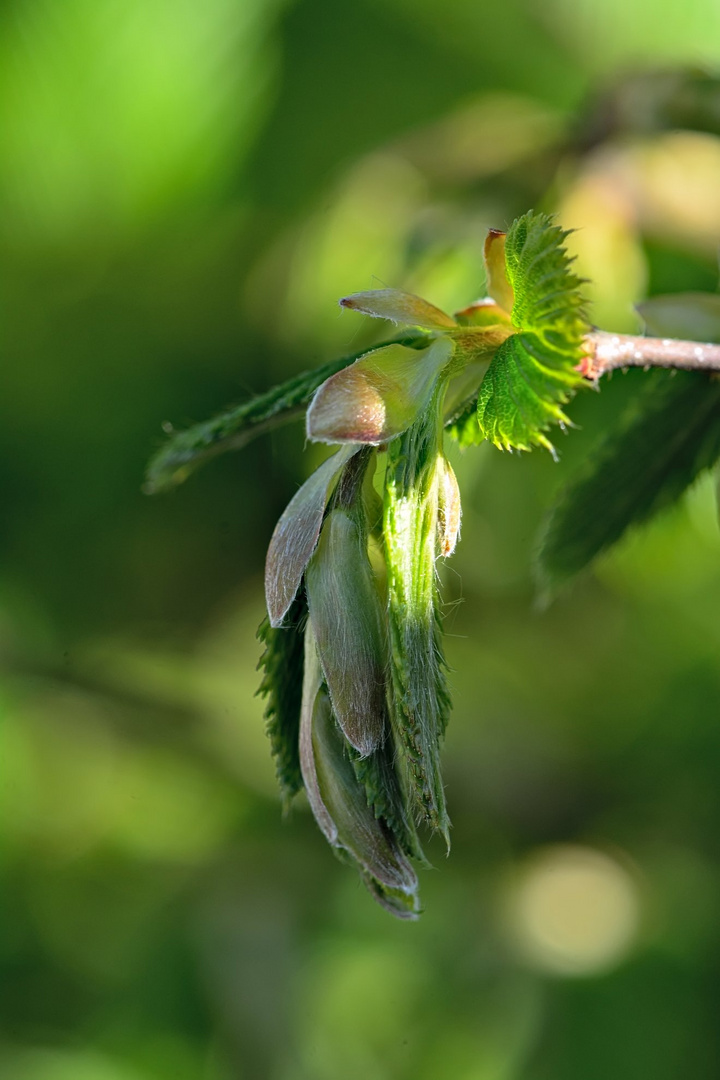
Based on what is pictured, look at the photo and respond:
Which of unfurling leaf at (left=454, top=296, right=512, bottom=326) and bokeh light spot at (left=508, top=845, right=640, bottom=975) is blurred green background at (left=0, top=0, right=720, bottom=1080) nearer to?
bokeh light spot at (left=508, top=845, right=640, bottom=975)

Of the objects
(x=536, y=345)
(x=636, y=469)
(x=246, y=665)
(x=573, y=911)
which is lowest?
(x=573, y=911)

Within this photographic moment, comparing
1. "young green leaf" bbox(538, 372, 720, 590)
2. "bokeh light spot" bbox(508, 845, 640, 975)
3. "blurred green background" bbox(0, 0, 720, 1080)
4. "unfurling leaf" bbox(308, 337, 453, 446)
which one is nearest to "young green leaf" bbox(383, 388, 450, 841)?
"unfurling leaf" bbox(308, 337, 453, 446)

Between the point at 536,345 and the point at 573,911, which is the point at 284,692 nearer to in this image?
the point at 536,345

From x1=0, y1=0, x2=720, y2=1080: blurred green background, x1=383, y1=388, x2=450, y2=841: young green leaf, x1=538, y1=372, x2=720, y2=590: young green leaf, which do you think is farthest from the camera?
x1=0, y1=0, x2=720, y2=1080: blurred green background

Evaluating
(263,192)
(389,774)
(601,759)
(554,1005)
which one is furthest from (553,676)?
(389,774)

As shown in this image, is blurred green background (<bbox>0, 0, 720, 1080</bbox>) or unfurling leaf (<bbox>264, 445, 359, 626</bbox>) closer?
unfurling leaf (<bbox>264, 445, 359, 626</bbox>)

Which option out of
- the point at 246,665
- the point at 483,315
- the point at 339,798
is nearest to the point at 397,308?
the point at 483,315
